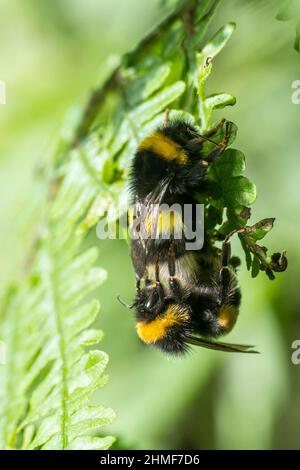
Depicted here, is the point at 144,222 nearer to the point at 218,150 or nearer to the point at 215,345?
the point at 218,150

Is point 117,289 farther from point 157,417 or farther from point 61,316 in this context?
point 61,316

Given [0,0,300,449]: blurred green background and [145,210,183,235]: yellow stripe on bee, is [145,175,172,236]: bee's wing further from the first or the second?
[0,0,300,449]: blurred green background

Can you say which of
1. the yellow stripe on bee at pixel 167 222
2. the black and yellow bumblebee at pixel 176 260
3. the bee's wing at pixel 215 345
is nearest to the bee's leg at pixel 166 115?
the black and yellow bumblebee at pixel 176 260

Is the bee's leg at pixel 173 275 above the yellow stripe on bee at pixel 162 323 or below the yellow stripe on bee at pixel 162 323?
above

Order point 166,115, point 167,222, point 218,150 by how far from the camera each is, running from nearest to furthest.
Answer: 1. point 167,222
2. point 218,150
3. point 166,115

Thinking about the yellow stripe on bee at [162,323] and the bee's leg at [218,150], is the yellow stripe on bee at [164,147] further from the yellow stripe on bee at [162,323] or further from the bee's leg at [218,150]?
the yellow stripe on bee at [162,323]

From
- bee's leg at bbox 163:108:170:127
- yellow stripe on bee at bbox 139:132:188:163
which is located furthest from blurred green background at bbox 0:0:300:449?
yellow stripe on bee at bbox 139:132:188:163

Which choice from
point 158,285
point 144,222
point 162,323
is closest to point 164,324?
point 162,323
